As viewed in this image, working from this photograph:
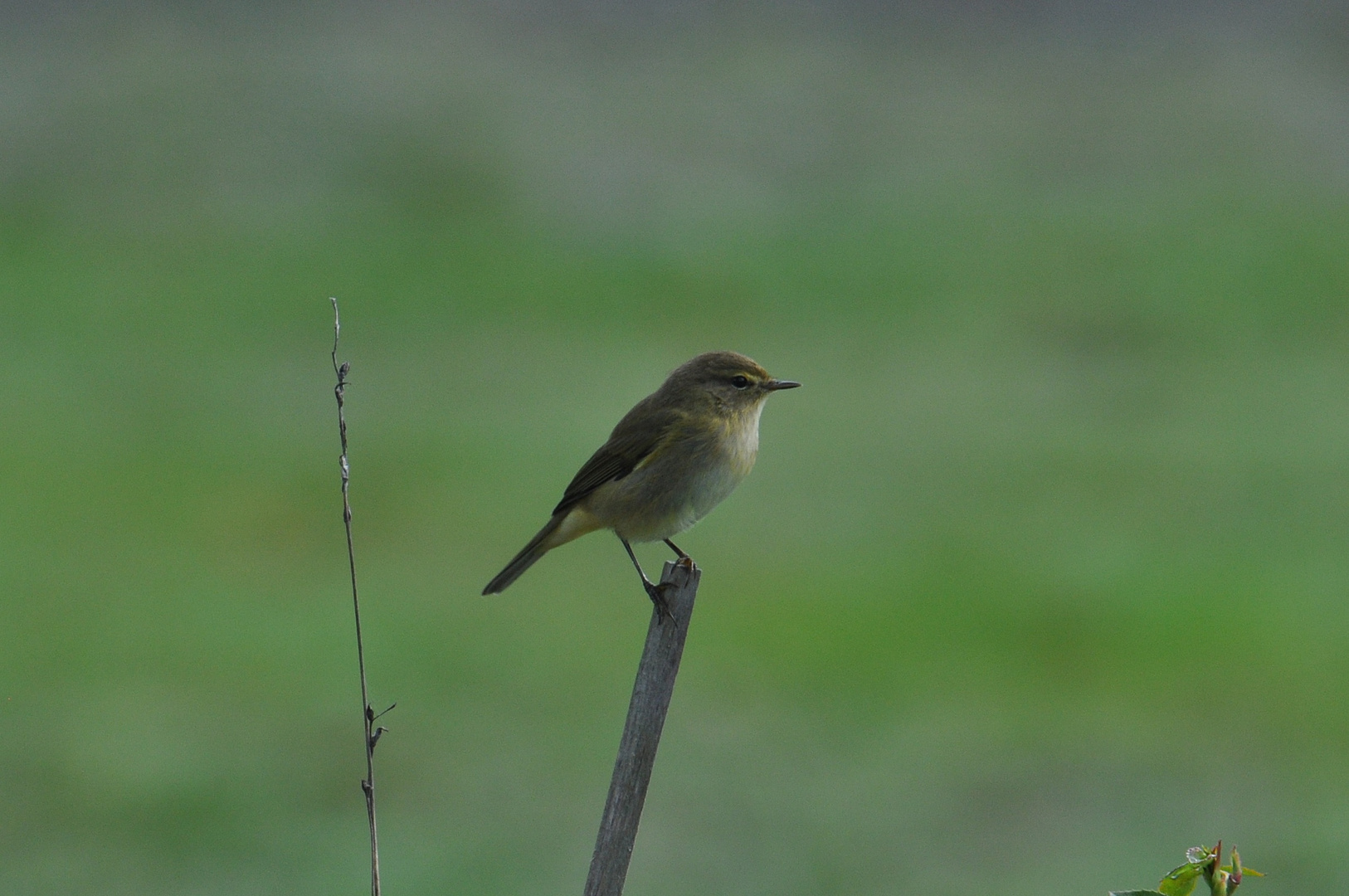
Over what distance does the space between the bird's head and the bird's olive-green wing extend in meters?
0.15

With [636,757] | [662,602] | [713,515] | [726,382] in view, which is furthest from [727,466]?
[713,515]

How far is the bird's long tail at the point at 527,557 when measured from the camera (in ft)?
17.3

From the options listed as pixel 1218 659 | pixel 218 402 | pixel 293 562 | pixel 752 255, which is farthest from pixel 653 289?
pixel 1218 659

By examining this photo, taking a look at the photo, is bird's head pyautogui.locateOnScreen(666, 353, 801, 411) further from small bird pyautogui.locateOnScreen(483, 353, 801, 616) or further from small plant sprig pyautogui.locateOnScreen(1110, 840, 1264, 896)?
small plant sprig pyautogui.locateOnScreen(1110, 840, 1264, 896)

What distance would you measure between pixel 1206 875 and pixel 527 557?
11.3 ft

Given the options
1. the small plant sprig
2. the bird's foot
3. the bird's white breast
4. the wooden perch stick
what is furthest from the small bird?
the small plant sprig

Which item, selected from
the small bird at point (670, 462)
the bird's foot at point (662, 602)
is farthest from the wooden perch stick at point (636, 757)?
the small bird at point (670, 462)

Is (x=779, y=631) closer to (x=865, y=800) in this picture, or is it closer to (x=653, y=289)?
(x=865, y=800)

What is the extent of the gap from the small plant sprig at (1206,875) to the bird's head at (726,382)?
10.7 ft

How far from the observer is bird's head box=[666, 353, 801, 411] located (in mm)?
5363

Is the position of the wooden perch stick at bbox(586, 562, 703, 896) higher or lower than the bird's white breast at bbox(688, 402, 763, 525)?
lower

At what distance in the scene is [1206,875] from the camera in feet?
7.03

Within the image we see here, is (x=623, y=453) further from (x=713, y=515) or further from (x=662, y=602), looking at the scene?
(x=713, y=515)

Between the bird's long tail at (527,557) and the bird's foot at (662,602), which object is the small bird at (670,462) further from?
the bird's foot at (662,602)
